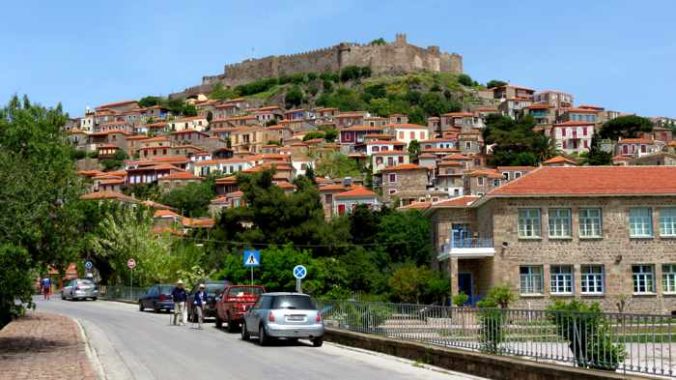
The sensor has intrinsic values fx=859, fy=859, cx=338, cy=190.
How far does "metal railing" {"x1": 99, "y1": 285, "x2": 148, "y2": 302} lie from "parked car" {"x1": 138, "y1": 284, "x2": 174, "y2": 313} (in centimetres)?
753

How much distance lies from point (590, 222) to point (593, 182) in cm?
227

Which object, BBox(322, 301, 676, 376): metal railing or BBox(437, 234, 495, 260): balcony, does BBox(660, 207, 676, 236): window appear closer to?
BBox(437, 234, 495, 260): balcony

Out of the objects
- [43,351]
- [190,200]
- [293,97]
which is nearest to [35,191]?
[43,351]

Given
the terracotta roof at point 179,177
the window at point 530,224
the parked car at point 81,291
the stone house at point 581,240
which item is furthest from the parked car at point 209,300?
the terracotta roof at point 179,177

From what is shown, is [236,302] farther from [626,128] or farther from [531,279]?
[626,128]

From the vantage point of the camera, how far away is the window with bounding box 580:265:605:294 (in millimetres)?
44875

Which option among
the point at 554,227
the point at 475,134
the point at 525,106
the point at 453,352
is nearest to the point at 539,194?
the point at 554,227

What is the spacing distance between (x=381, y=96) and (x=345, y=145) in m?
32.8

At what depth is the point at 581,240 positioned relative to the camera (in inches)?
1774

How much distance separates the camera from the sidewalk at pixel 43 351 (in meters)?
15.2

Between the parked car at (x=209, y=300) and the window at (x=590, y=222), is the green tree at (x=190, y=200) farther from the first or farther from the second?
the parked car at (x=209, y=300)

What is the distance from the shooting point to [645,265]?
45062 mm

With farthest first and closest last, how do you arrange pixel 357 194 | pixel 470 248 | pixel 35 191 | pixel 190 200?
pixel 190 200 < pixel 357 194 < pixel 470 248 < pixel 35 191

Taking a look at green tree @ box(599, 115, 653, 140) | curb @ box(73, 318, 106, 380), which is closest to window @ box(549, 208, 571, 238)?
curb @ box(73, 318, 106, 380)
